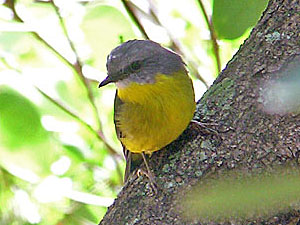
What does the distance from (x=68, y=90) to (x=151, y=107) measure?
713 millimetres

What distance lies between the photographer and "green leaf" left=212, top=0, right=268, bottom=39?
55.9 inches

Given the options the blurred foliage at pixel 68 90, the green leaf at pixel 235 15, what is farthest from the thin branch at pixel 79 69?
the green leaf at pixel 235 15

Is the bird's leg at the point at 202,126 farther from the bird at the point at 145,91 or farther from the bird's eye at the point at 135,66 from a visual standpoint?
the bird's eye at the point at 135,66

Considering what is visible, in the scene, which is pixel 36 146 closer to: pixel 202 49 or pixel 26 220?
pixel 26 220

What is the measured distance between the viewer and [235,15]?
57.1 inches

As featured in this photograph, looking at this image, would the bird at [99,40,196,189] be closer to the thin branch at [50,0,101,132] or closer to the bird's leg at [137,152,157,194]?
the bird's leg at [137,152,157,194]

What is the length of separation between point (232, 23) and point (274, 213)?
62 cm

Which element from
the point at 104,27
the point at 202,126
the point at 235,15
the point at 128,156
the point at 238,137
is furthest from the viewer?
the point at 104,27

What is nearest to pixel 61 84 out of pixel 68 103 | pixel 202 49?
pixel 68 103

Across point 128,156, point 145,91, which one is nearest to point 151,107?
point 145,91

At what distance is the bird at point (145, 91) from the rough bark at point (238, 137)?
0.10 m

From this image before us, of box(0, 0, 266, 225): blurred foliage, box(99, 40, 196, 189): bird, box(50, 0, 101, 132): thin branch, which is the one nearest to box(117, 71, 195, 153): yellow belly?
box(99, 40, 196, 189): bird

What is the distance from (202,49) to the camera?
243cm

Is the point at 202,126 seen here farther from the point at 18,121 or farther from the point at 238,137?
the point at 18,121
